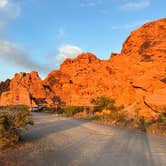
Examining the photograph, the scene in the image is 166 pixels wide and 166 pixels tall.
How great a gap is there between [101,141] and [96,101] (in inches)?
1356

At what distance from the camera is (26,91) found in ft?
363

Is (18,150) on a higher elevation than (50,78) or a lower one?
lower

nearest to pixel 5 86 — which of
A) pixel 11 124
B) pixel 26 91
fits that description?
pixel 26 91

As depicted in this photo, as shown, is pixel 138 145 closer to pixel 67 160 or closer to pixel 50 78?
pixel 67 160

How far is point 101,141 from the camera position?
14.0 meters

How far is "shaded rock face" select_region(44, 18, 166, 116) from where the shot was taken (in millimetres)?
29650

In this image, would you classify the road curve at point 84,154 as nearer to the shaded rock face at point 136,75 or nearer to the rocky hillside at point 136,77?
the rocky hillside at point 136,77

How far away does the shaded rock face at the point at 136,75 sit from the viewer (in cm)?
2965

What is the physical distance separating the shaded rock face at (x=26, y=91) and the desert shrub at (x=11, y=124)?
91335 mm

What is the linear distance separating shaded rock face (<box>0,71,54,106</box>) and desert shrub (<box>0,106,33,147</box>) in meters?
91.3

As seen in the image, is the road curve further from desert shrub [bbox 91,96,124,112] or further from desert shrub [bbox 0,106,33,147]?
desert shrub [bbox 91,96,124,112]

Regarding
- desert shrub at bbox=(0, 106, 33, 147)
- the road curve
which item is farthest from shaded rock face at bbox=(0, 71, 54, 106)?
the road curve

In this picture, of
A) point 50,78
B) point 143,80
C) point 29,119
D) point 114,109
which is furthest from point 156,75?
point 50,78

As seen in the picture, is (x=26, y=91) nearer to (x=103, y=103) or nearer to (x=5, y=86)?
(x=5, y=86)
